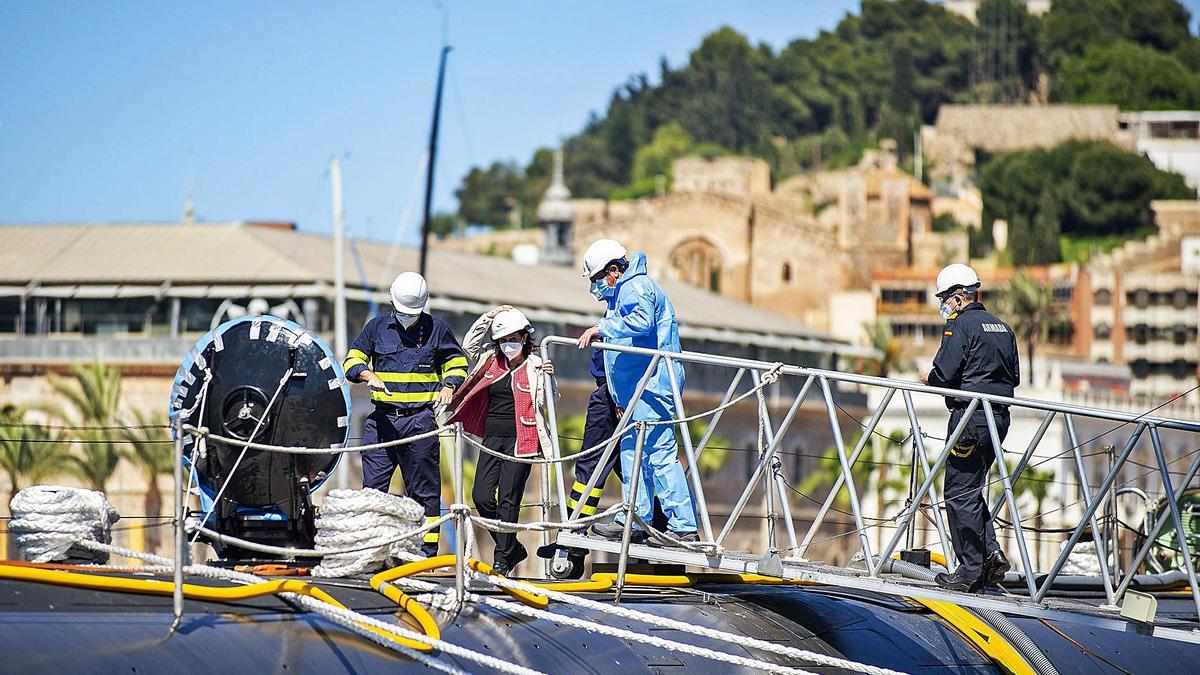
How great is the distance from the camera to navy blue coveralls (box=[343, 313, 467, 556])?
1284cm

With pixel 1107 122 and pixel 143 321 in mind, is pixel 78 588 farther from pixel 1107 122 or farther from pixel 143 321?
pixel 1107 122

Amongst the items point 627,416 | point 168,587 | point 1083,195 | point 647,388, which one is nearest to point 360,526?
point 168,587

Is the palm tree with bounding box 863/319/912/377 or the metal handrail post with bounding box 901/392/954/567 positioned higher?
the palm tree with bounding box 863/319/912/377

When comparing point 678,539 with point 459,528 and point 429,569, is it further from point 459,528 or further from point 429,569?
point 459,528

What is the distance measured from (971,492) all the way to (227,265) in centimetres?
3854

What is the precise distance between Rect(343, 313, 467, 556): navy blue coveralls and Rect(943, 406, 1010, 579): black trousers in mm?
3637

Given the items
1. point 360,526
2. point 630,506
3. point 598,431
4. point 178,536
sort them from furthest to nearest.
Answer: point 598,431
point 630,506
point 360,526
point 178,536

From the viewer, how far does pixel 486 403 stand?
12961 millimetres

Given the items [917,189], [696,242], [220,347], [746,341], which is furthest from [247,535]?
[917,189]

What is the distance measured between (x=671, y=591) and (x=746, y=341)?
49.7 meters

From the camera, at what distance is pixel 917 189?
151 metres

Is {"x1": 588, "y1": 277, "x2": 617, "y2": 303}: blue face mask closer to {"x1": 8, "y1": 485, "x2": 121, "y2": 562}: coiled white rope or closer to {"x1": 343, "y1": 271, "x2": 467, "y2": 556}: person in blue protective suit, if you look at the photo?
{"x1": 343, "y1": 271, "x2": 467, "y2": 556}: person in blue protective suit

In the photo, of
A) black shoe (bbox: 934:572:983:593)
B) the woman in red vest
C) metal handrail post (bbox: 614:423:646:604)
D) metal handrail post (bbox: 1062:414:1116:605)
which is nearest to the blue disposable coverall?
the woman in red vest

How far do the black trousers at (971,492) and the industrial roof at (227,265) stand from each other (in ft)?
113
